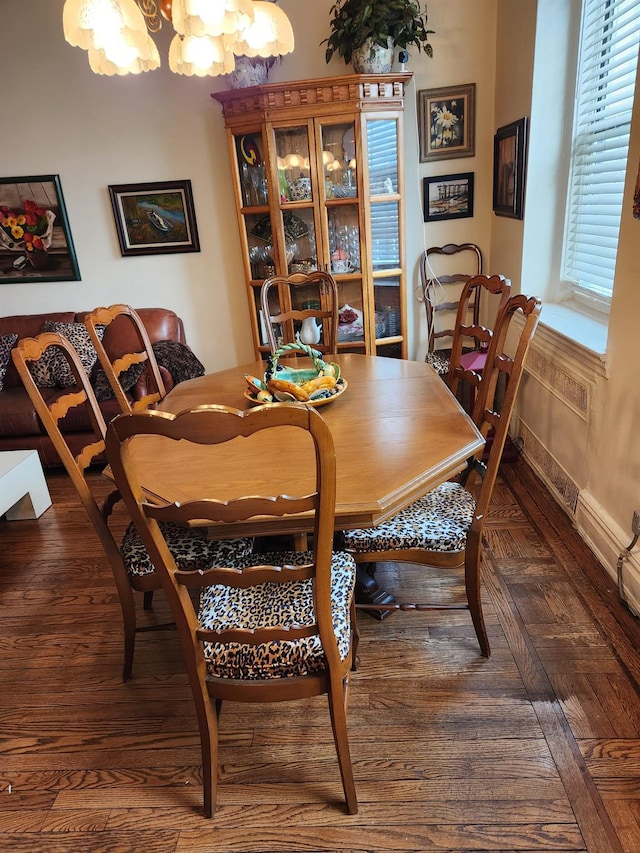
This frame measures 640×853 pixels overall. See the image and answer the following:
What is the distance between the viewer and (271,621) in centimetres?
128

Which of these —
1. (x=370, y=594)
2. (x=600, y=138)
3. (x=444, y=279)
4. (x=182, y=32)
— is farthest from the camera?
(x=444, y=279)

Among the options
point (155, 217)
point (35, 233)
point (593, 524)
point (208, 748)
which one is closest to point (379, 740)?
point (208, 748)

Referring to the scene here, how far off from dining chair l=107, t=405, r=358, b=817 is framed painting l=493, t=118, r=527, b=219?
84.5 inches

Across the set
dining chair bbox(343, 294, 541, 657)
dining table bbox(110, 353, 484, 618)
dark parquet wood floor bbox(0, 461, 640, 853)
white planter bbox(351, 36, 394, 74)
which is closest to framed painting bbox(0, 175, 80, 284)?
white planter bbox(351, 36, 394, 74)

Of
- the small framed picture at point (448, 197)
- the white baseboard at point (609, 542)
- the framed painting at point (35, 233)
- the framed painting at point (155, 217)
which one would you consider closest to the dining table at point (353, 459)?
the white baseboard at point (609, 542)

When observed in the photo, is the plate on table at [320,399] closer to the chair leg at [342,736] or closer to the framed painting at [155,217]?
the chair leg at [342,736]

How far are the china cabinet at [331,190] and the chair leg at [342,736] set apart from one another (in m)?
2.44

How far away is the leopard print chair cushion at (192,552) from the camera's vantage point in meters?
1.62

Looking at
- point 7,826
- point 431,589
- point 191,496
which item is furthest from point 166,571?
point 431,589

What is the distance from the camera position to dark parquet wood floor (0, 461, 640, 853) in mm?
1312

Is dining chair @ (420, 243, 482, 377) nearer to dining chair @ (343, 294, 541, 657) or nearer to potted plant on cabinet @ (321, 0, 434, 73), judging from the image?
potted plant on cabinet @ (321, 0, 434, 73)

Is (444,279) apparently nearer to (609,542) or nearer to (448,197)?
(448,197)

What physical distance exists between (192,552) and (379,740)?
0.76m

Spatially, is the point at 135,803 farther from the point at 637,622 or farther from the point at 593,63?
the point at 593,63
